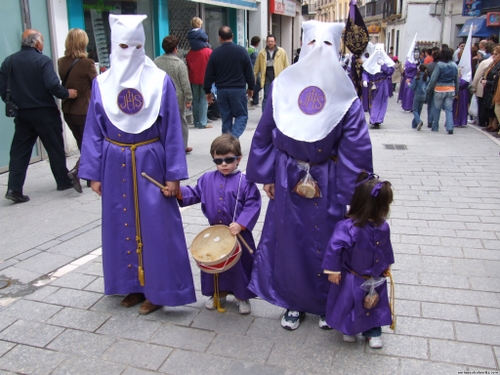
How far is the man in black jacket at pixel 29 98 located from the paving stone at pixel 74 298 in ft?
8.67

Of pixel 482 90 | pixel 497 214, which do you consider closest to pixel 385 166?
pixel 497 214

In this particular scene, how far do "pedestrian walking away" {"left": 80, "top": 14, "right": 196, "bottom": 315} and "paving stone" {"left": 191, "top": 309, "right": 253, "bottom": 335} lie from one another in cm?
15

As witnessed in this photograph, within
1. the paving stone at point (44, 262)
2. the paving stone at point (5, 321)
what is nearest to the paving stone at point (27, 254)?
the paving stone at point (44, 262)

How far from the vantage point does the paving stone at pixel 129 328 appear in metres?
3.34

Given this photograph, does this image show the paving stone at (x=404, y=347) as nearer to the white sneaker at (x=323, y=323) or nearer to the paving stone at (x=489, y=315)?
the white sneaker at (x=323, y=323)

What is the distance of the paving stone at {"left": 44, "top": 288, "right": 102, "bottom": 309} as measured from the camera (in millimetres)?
3754

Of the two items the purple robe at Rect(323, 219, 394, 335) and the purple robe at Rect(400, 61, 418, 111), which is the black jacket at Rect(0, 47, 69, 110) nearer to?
the purple robe at Rect(323, 219, 394, 335)

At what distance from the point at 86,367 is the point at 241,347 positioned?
0.89 meters

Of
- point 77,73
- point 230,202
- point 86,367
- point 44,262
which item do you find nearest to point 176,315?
point 86,367

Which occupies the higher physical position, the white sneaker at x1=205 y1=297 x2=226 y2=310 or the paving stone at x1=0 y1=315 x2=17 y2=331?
the white sneaker at x1=205 y1=297 x2=226 y2=310

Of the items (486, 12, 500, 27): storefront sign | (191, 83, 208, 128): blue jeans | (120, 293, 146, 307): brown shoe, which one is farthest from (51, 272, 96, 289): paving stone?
(486, 12, 500, 27): storefront sign

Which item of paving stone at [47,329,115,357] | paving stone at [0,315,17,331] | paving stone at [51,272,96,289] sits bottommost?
paving stone at [0,315,17,331]

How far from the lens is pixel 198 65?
35.8 feet

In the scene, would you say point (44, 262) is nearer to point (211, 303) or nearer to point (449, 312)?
point (211, 303)
